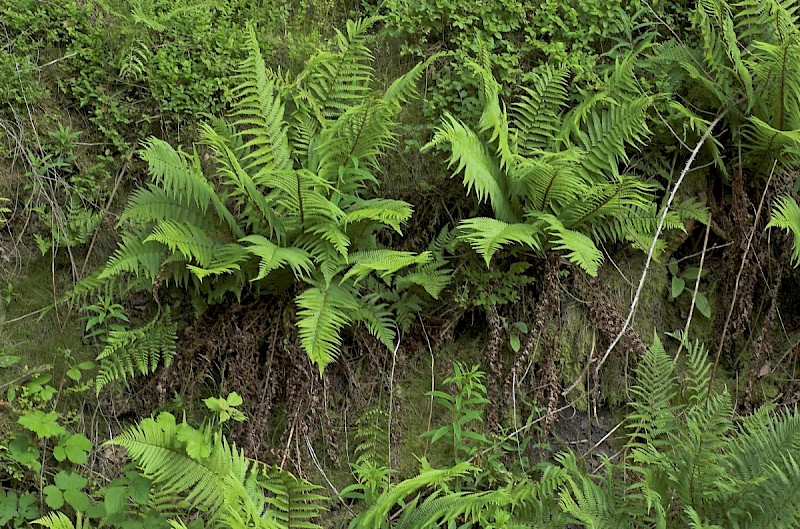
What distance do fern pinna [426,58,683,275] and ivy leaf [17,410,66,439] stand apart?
2269 mm

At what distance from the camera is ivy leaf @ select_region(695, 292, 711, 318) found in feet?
13.1

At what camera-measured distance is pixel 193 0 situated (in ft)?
14.6

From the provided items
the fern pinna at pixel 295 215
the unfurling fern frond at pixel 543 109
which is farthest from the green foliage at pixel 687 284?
the fern pinna at pixel 295 215

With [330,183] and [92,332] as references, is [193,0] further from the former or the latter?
[92,332]

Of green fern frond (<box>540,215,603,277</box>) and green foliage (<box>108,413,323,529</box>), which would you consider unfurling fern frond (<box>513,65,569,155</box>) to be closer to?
green fern frond (<box>540,215,603,277</box>)

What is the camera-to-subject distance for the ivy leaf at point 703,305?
13.1 ft

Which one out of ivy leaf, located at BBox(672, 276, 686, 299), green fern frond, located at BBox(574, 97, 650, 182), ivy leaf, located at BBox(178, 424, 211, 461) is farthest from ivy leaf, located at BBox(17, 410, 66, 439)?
ivy leaf, located at BBox(672, 276, 686, 299)

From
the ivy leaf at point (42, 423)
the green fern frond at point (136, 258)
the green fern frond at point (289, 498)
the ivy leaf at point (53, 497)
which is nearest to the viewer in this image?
the green fern frond at point (289, 498)

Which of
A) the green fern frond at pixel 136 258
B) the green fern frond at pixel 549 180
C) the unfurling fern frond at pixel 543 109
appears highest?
the unfurling fern frond at pixel 543 109

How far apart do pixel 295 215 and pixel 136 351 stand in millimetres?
1098

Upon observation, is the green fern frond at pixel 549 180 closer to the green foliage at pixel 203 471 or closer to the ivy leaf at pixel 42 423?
the green foliage at pixel 203 471

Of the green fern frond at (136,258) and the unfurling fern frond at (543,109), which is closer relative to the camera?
the green fern frond at (136,258)

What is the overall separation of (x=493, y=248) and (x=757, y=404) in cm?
180

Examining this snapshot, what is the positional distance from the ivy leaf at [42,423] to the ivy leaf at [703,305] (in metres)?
3.51
